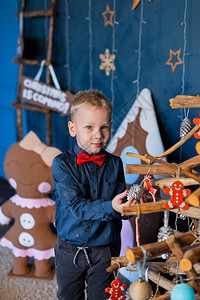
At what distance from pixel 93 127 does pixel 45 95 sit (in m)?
1.21

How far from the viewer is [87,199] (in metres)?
0.94

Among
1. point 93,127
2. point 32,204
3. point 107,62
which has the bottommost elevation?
point 32,204

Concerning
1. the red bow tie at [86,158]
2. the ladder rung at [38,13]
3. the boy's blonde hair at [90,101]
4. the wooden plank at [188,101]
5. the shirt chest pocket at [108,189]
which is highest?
the ladder rung at [38,13]

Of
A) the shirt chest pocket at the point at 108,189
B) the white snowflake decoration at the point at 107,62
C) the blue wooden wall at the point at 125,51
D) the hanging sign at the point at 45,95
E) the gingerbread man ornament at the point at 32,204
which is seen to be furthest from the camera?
the hanging sign at the point at 45,95

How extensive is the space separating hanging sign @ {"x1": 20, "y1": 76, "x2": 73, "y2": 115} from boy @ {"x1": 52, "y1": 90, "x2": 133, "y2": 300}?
0.98 metres

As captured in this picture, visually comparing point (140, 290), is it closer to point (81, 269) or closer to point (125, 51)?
point (81, 269)

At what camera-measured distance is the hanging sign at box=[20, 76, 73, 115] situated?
198cm

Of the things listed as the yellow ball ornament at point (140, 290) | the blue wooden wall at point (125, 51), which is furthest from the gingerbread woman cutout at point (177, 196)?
the blue wooden wall at point (125, 51)

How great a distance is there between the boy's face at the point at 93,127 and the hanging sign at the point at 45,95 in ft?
3.43

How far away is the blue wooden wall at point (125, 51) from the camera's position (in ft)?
4.63

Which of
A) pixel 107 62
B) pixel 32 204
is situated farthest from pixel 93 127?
pixel 107 62

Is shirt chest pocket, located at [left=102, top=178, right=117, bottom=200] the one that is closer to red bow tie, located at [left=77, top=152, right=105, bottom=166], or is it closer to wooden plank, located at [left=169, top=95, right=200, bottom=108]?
red bow tie, located at [left=77, top=152, right=105, bottom=166]

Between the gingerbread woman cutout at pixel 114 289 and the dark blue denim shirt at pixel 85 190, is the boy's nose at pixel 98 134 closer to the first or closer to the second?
the dark blue denim shirt at pixel 85 190

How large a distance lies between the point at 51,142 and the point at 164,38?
3.24ft
